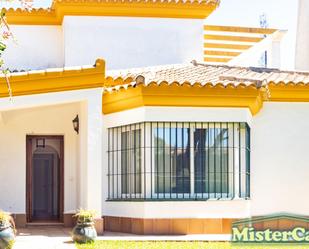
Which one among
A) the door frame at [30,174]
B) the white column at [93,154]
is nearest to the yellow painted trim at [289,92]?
the white column at [93,154]

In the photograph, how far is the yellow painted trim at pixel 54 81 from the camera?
1780cm

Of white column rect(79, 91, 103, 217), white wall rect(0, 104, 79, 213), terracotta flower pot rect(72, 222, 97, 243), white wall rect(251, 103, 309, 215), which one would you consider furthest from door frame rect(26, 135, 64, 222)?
white wall rect(251, 103, 309, 215)

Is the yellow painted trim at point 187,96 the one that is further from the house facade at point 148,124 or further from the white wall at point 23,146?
the white wall at point 23,146

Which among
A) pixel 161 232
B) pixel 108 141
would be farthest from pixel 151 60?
pixel 161 232

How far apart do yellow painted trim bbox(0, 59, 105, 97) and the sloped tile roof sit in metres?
0.73

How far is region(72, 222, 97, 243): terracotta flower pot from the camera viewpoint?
643 inches

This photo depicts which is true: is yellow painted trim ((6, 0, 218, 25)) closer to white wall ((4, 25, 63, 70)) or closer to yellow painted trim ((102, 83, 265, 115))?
white wall ((4, 25, 63, 70))

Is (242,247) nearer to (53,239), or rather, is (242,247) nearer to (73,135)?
(53,239)

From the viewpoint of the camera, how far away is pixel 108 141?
1967 cm

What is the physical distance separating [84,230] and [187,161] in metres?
3.35

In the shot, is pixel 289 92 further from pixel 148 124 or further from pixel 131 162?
pixel 131 162

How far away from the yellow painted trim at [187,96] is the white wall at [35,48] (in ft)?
18.7

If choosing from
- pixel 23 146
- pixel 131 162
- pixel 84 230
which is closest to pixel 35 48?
pixel 23 146

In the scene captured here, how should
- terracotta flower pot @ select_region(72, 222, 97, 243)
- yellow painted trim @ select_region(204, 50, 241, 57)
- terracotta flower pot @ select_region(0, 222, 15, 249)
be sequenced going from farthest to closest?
yellow painted trim @ select_region(204, 50, 241, 57) < terracotta flower pot @ select_region(72, 222, 97, 243) < terracotta flower pot @ select_region(0, 222, 15, 249)
